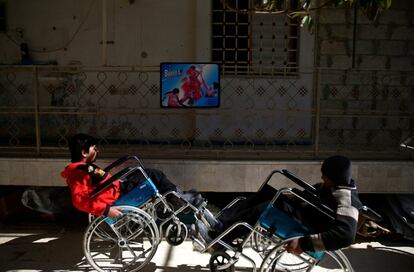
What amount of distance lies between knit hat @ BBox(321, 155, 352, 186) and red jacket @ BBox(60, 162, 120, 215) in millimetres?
1889

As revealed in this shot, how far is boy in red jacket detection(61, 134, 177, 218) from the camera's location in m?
3.60

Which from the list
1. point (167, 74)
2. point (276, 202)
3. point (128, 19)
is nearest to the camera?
point (276, 202)

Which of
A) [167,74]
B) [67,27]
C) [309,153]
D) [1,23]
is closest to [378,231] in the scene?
[309,153]

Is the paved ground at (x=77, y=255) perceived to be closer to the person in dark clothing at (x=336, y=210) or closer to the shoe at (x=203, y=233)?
the shoe at (x=203, y=233)

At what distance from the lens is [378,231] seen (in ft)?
15.5

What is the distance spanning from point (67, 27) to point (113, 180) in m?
3.69

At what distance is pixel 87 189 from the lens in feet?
12.0

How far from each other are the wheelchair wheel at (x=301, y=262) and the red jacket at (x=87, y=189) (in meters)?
1.45

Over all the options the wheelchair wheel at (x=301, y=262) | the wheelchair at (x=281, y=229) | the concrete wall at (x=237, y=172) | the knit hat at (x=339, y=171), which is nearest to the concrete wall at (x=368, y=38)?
the concrete wall at (x=237, y=172)

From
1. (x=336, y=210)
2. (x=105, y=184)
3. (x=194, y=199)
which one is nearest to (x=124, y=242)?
(x=105, y=184)

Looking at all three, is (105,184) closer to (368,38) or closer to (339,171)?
(339,171)

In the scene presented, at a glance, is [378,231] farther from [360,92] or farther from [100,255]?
[100,255]

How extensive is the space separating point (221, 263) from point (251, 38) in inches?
154

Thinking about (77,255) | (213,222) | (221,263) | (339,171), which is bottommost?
(77,255)
